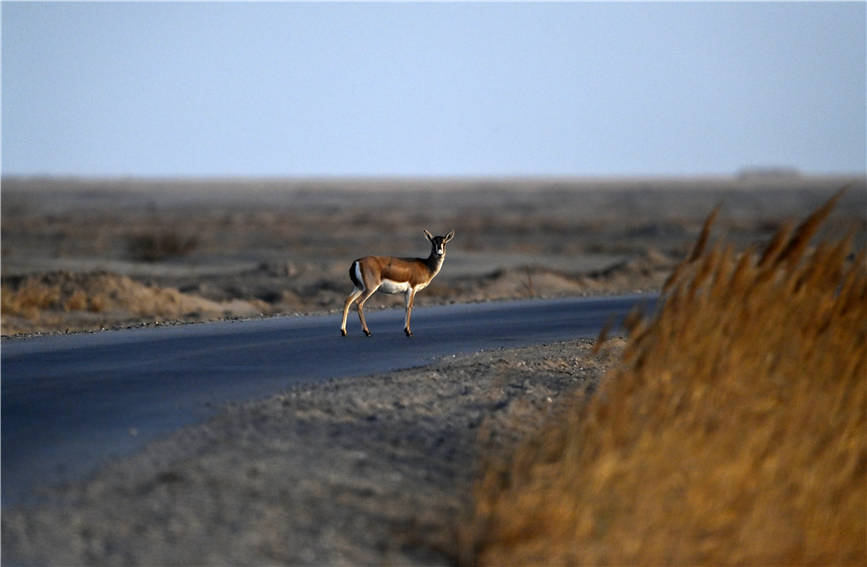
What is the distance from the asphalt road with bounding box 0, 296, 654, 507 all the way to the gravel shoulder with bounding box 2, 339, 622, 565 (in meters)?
0.55

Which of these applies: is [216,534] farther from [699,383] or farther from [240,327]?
[240,327]

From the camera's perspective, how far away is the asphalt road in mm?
10096

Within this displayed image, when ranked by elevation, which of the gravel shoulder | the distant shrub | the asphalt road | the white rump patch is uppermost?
the white rump patch

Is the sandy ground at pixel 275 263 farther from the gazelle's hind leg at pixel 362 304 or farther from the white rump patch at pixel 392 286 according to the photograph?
the gazelle's hind leg at pixel 362 304

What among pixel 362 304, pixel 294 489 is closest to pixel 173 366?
pixel 362 304

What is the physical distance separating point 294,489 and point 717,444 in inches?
115

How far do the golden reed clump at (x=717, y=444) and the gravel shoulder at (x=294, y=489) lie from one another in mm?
617

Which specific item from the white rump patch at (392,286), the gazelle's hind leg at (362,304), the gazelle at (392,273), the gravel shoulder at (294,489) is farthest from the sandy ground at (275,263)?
the gazelle's hind leg at (362,304)

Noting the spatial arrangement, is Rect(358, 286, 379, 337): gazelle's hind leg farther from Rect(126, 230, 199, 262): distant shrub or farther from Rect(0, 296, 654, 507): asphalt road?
Rect(126, 230, 199, 262): distant shrub

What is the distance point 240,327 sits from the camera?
19.1m

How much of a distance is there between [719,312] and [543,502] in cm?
290

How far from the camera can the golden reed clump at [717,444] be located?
779 cm

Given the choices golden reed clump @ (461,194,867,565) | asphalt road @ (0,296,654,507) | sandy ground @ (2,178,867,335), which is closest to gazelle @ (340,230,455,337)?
asphalt road @ (0,296,654,507)

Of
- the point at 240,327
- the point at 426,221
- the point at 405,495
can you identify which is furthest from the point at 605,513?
the point at 426,221
